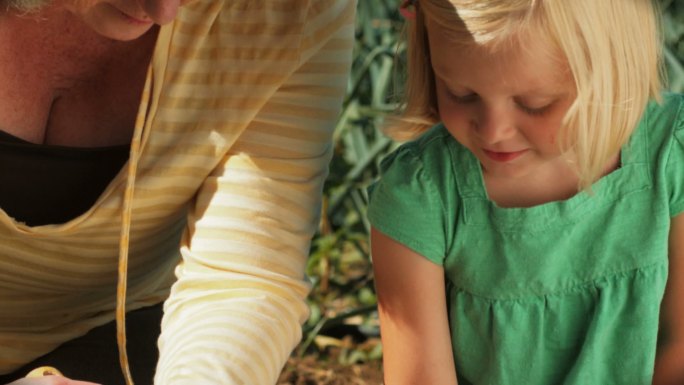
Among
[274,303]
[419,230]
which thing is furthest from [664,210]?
[274,303]

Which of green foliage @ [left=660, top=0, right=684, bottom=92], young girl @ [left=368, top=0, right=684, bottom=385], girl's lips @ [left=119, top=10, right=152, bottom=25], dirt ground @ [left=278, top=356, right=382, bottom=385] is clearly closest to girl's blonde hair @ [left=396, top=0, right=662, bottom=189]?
young girl @ [left=368, top=0, right=684, bottom=385]

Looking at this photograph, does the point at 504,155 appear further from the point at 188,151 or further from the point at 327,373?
the point at 327,373

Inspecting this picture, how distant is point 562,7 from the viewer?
2109 mm

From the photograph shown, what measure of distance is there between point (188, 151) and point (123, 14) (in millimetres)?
295

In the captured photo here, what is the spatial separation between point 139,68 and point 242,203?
0.98ft

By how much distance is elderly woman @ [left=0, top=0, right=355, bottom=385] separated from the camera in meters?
2.30

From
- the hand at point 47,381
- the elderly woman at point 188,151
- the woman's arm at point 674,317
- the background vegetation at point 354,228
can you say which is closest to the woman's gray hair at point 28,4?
the elderly woman at point 188,151

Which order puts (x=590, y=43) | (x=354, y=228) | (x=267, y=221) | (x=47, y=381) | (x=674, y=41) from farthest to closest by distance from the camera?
(x=354, y=228) < (x=674, y=41) < (x=267, y=221) < (x=590, y=43) < (x=47, y=381)

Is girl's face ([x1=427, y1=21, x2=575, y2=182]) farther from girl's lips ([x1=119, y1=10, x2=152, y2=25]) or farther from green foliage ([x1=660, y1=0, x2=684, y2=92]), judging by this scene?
green foliage ([x1=660, y1=0, x2=684, y2=92])

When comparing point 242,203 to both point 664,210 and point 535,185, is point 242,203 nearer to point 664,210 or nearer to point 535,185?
point 535,185

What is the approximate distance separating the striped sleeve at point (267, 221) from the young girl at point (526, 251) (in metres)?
0.13

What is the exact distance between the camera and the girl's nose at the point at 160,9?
6.80 ft

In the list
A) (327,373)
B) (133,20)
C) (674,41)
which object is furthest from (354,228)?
(133,20)

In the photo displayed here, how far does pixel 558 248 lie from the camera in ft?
7.75
